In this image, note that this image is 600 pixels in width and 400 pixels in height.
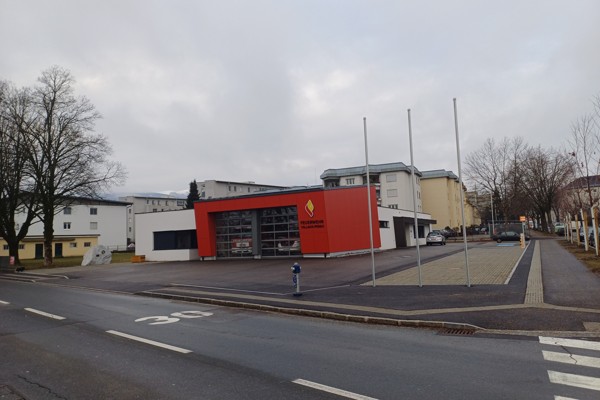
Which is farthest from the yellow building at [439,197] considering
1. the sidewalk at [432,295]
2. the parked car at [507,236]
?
the sidewalk at [432,295]

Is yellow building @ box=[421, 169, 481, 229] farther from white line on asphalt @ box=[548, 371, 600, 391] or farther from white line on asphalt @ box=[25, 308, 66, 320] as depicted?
white line on asphalt @ box=[548, 371, 600, 391]

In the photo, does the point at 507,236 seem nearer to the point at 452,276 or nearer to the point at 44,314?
the point at 452,276

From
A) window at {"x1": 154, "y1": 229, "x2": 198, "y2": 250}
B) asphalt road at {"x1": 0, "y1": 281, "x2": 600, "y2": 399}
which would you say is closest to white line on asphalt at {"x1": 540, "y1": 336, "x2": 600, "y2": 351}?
A: asphalt road at {"x1": 0, "y1": 281, "x2": 600, "y2": 399}

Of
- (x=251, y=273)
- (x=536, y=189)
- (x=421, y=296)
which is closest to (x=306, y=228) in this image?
(x=251, y=273)

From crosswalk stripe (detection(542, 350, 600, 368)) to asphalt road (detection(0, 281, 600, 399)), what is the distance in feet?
0.25

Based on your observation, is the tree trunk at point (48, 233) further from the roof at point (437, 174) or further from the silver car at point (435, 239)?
the roof at point (437, 174)

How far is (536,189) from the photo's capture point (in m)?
62.9

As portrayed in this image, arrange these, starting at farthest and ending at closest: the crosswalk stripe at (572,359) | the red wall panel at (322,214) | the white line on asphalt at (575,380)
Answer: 1. the red wall panel at (322,214)
2. the crosswalk stripe at (572,359)
3. the white line on asphalt at (575,380)

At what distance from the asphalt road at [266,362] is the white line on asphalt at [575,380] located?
5 centimetres

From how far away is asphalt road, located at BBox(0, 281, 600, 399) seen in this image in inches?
204

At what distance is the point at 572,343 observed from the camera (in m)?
7.11

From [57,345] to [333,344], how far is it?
5.09 metres

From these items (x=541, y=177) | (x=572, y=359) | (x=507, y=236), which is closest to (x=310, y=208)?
(x=572, y=359)

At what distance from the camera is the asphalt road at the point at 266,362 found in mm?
5180
